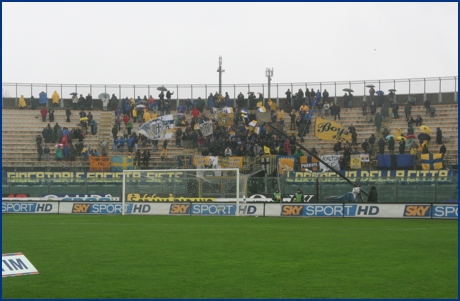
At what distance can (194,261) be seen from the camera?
49.1ft

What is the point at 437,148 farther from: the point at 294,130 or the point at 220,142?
the point at 220,142

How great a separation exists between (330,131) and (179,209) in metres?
17.4

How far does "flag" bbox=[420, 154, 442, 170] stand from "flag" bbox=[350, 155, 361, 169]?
160 inches

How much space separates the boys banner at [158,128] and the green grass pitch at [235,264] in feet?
102

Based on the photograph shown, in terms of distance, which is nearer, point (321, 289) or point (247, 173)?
point (321, 289)

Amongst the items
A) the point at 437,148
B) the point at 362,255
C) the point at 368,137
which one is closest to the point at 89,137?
the point at 368,137

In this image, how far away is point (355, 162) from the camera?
47.7 metres

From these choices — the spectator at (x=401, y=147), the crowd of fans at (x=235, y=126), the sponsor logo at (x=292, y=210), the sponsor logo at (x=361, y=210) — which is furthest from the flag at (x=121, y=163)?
the sponsor logo at (x=361, y=210)

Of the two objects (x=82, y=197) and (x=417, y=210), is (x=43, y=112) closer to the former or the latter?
(x=82, y=197)

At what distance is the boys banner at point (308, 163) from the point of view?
46969 millimetres

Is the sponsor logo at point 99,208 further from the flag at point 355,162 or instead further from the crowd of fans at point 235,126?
the flag at point 355,162

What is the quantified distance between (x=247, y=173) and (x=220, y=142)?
14.2 feet

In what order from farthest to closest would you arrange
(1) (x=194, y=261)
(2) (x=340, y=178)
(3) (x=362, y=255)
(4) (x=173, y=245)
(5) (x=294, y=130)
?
(5) (x=294, y=130) → (2) (x=340, y=178) → (4) (x=173, y=245) → (3) (x=362, y=255) → (1) (x=194, y=261)

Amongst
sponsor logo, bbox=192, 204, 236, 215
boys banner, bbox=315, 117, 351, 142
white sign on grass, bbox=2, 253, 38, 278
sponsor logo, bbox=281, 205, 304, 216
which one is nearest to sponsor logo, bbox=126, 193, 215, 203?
sponsor logo, bbox=192, 204, 236, 215
